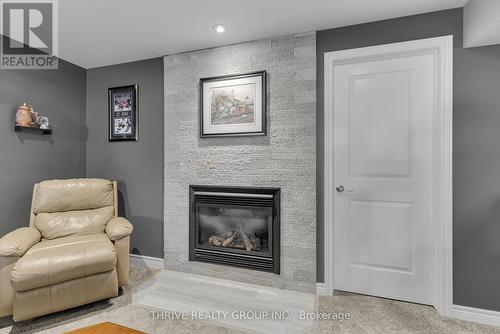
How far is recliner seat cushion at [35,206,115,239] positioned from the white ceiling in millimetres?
1736

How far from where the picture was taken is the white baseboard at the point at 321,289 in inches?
91.5

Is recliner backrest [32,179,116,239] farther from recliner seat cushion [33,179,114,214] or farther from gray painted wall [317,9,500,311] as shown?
gray painted wall [317,9,500,311]

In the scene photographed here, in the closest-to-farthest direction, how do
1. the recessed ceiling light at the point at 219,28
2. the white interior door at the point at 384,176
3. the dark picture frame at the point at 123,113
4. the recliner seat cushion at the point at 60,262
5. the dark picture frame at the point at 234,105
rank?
1. the recliner seat cushion at the point at 60,262
2. the white interior door at the point at 384,176
3. the recessed ceiling light at the point at 219,28
4. the dark picture frame at the point at 234,105
5. the dark picture frame at the point at 123,113

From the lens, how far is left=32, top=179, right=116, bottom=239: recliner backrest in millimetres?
2428

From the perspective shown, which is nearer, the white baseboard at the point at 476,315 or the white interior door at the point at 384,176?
the white baseboard at the point at 476,315

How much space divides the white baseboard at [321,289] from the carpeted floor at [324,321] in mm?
128

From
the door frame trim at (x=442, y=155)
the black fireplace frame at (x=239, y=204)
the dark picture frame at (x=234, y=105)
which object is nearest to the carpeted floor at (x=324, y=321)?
the door frame trim at (x=442, y=155)

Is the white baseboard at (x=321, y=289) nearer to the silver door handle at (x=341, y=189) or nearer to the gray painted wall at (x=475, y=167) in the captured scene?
the silver door handle at (x=341, y=189)

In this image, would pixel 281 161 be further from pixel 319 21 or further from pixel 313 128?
pixel 319 21

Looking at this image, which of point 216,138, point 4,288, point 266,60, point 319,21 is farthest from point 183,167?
point 319,21

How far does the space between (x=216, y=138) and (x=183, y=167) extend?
0.51 metres

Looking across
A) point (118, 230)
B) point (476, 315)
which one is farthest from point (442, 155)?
point (118, 230)

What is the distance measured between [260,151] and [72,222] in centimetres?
196

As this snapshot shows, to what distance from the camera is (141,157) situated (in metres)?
3.06
